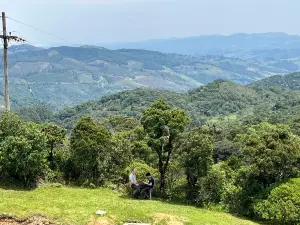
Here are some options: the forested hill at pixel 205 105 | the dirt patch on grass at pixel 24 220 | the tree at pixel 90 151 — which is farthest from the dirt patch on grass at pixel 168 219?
the forested hill at pixel 205 105

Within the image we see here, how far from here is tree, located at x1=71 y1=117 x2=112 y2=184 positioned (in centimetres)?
2319

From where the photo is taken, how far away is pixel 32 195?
60.0 feet

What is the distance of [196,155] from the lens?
68.3 feet

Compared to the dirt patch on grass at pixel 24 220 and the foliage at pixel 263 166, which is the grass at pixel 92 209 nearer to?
the dirt patch on grass at pixel 24 220

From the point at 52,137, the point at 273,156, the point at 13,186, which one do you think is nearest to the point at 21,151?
the point at 13,186

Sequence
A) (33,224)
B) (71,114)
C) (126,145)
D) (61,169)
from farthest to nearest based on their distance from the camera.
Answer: (71,114), (126,145), (61,169), (33,224)

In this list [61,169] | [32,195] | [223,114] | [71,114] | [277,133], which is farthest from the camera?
[71,114]

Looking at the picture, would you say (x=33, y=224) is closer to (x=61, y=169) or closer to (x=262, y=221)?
(x=61, y=169)

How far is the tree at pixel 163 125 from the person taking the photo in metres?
21.5

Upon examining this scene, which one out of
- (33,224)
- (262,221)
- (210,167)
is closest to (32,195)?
(33,224)

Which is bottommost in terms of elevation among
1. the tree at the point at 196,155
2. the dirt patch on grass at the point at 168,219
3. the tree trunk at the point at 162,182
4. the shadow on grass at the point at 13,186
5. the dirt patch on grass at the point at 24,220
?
the tree trunk at the point at 162,182

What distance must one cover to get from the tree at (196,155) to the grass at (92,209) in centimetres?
230

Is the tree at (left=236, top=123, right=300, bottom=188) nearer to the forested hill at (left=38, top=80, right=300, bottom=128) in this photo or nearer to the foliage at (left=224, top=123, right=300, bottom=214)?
the foliage at (left=224, top=123, right=300, bottom=214)

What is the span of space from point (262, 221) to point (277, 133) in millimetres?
4977
